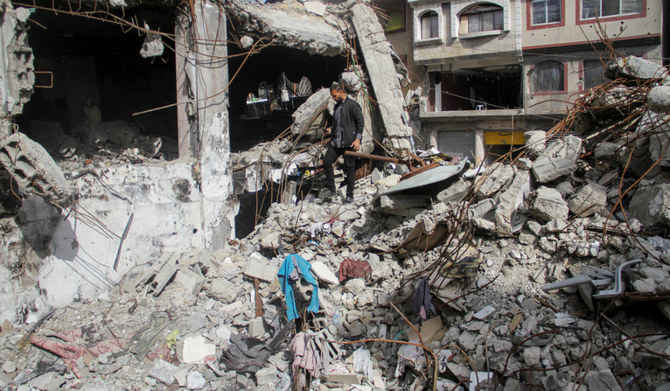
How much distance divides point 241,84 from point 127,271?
5999mm

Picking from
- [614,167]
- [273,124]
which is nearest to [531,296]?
[614,167]

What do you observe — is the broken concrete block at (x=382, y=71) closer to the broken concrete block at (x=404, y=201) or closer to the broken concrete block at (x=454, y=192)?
the broken concrete block at (x=404, y=201)

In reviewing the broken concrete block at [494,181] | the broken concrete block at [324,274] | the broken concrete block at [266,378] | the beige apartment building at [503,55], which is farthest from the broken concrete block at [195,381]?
the beige apartment building at [503,55]

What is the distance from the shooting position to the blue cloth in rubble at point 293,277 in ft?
16.3

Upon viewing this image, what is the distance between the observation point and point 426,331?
185 inches

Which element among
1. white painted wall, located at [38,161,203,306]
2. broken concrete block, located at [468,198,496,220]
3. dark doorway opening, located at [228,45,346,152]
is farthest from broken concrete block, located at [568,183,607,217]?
dark doorway opening, located at [228,45,346,152]

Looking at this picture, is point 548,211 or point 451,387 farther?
point 548,211

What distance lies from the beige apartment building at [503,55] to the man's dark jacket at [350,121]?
13.3m

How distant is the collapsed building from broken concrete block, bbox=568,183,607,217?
17mm

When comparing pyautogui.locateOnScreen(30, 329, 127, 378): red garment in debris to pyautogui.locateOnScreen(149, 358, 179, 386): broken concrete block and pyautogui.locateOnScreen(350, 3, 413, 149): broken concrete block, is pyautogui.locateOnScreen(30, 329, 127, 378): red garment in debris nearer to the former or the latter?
pyautogui.locateOnScreen(149, 358, 179, 386): broken concrete block

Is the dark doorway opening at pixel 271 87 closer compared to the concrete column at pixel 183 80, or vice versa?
the concrete column at pixel 183 80

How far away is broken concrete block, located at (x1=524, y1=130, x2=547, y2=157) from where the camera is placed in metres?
5.88

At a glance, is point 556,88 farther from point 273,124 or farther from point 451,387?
point 451,387

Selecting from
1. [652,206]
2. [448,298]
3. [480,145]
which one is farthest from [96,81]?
[480,145]
